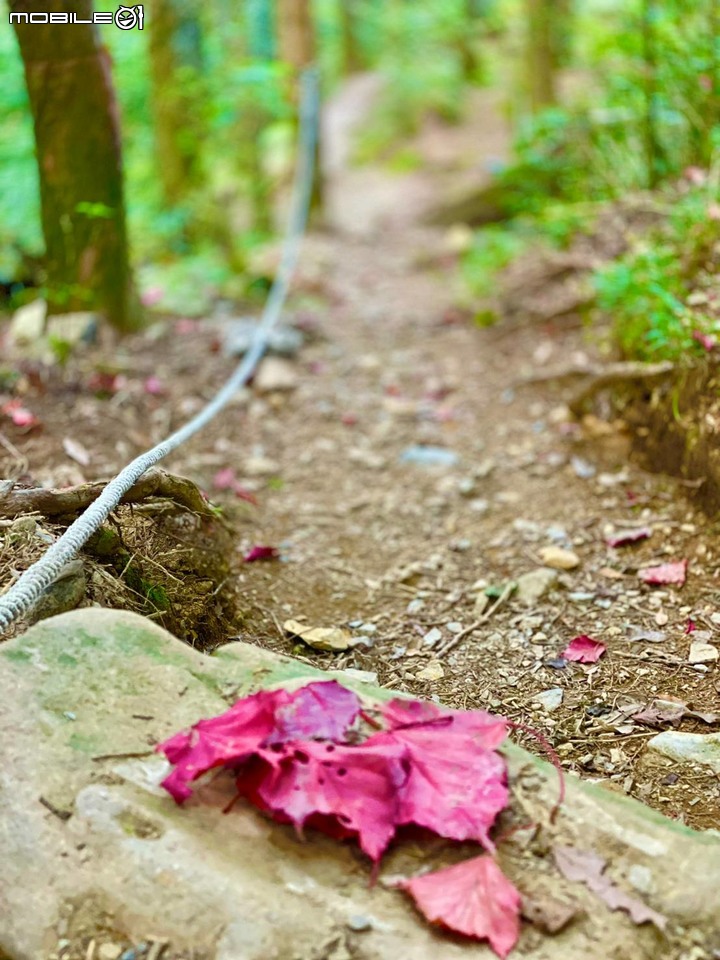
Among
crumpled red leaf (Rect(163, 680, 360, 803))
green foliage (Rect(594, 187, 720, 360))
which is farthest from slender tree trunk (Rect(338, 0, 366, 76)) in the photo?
crumpled red leaf (Rect(163, 680, 360, 803))

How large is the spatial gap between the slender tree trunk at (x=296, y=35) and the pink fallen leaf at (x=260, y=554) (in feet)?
16.4

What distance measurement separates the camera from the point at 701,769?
66.9 inches

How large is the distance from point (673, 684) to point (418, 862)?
3.11ft

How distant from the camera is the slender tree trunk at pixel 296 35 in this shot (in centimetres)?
642

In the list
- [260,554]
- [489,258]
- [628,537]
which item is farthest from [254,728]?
[489,258]

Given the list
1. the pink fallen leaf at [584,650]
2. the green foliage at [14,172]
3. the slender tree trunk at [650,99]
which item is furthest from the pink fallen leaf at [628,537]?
the green foliage at [14,172]

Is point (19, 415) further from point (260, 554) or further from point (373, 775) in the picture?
point (373, 775)

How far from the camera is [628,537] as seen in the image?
2498 mm

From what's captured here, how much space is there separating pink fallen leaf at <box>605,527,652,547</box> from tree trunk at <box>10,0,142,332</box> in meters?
2.41

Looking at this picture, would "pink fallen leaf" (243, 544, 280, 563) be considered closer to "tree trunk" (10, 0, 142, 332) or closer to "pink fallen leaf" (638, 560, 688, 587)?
"pink fallen leaf" (638, 560, 688, 587)

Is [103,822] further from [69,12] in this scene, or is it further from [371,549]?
[69,12]

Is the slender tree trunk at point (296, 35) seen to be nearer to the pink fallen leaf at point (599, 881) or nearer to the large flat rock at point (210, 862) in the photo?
the large flat rock at point (210, 862)

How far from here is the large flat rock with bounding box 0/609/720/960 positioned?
1.17 meters

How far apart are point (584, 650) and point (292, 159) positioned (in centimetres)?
690
